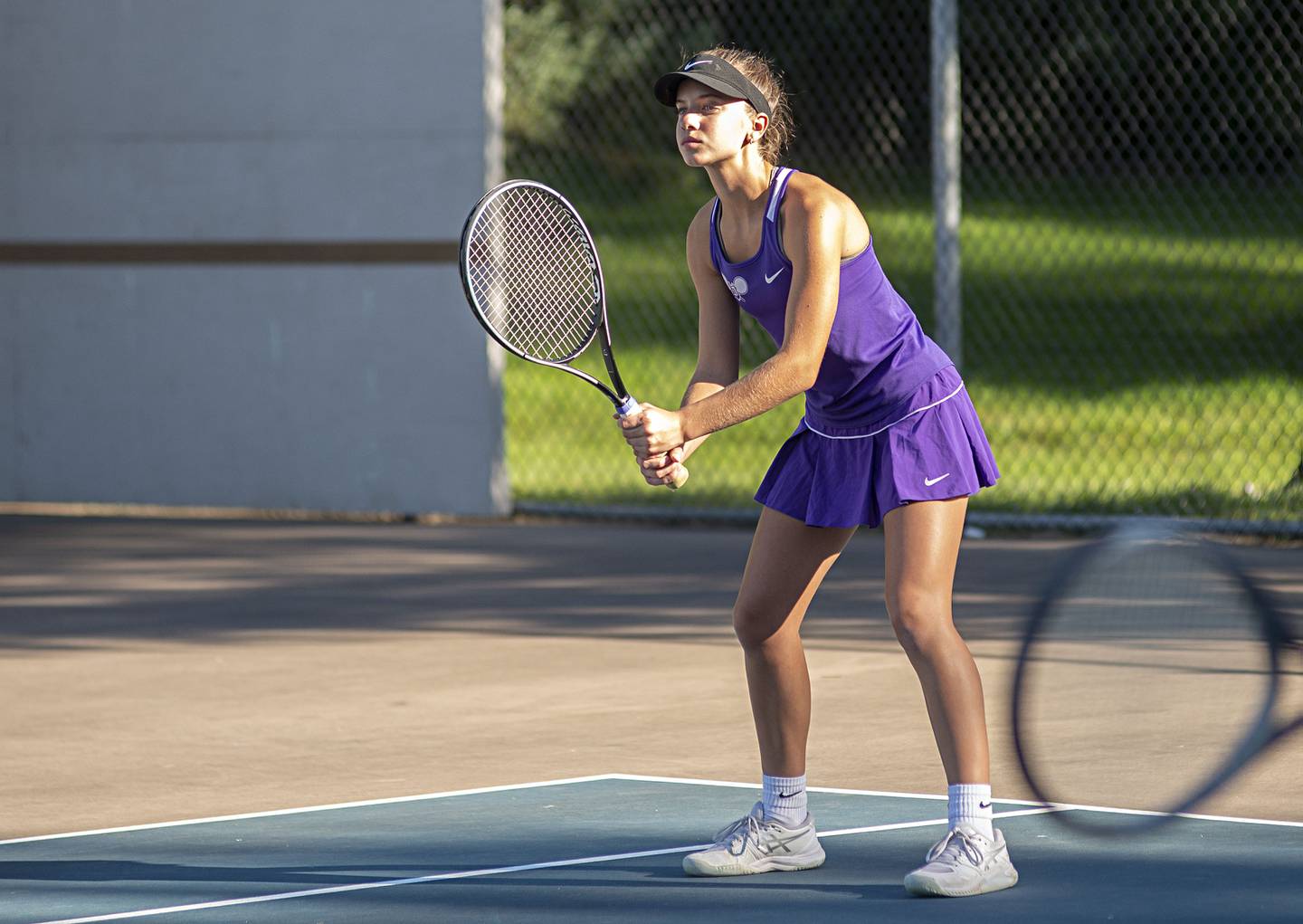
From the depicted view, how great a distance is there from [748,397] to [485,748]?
2452 millimetres

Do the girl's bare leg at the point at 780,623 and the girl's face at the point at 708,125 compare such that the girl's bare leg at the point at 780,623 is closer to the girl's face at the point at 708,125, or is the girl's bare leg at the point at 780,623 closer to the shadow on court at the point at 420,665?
the shadow on court at the point at 420,665

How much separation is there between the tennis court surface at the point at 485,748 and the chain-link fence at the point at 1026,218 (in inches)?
86.1

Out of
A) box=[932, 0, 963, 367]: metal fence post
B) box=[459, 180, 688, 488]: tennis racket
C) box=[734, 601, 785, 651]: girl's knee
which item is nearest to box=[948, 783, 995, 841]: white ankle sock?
box=[734, 601, 785, 651]: girl's knee

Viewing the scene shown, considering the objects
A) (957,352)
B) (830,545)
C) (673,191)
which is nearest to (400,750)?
(830,545)

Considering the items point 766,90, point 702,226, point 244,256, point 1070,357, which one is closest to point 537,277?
point 702,226

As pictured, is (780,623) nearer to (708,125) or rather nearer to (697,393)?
(697,393)

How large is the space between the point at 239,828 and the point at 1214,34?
36.4 feet

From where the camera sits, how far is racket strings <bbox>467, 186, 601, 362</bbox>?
231 inches

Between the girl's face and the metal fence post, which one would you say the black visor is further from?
the metal fence post

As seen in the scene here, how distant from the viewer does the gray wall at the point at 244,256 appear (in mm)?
12523

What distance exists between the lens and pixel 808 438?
5422mm

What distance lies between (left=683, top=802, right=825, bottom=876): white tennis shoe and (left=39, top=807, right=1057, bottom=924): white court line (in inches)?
9.8

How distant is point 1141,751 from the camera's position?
6598mm

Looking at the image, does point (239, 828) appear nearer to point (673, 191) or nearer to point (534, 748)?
point (534, 748)
